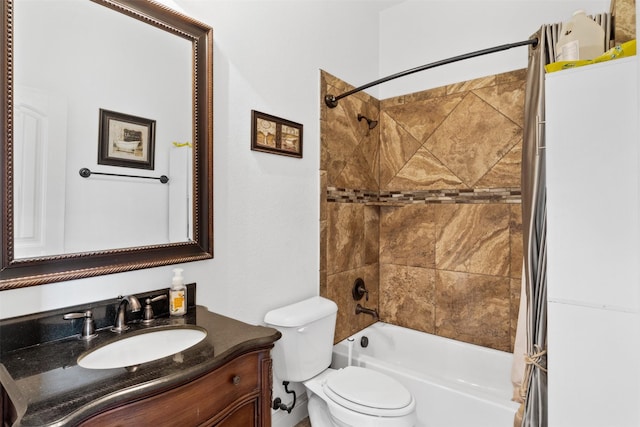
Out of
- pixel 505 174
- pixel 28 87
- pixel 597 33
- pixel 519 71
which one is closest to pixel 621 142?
pixel 597 33

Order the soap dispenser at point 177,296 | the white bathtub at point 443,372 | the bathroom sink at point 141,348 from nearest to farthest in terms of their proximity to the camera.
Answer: the bathroom sink at point 141,348
the soap dispenser at point 177,296
the white bathtub at point 443,372

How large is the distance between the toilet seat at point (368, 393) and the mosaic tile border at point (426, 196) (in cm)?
109

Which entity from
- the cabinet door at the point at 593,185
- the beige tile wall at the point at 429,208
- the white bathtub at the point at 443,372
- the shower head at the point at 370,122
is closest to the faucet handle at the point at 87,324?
the beige tile wall at the point at 429,208

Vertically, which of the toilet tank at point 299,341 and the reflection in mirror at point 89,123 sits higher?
the reflection in mirror at point 89,123

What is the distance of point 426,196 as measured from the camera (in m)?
2.61

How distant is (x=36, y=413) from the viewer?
688 millimetres

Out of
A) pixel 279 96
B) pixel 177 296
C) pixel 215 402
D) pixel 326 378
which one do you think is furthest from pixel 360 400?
pixel 279 96

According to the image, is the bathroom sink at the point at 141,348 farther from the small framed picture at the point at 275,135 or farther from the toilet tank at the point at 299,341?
the small framed picture at the point at 275,135

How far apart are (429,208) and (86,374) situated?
231 centimetres

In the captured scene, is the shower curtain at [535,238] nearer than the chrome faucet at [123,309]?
No

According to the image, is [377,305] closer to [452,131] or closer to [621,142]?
[452,131]

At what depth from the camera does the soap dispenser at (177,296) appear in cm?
134

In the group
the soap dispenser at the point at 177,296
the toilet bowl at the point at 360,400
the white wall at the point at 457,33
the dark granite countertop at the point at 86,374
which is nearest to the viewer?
the dark granite countertop at the point at 86,374

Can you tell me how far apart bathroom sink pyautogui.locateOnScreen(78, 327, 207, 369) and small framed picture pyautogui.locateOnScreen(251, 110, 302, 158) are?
3.14ft
